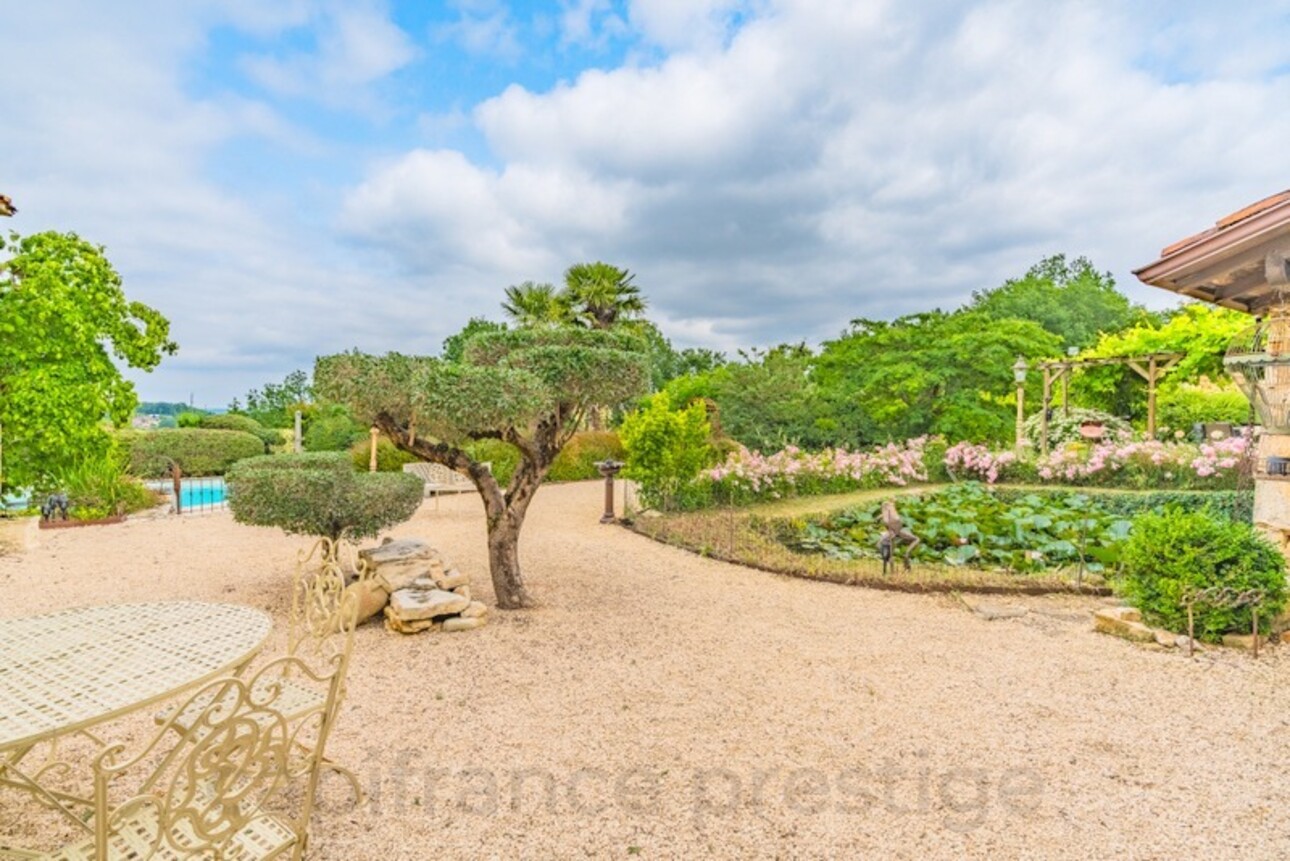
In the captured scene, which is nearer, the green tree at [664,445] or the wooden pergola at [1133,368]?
the green tree at [664,445]

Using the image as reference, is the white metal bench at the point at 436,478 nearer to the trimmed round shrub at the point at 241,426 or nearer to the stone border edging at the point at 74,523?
the stone border edging at the point at 74,523

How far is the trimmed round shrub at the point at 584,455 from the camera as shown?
559 inches

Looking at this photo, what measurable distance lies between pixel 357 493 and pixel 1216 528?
6.04 m

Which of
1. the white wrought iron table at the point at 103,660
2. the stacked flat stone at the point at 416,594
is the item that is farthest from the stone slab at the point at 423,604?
the white wrought iron table at the point at 103,660

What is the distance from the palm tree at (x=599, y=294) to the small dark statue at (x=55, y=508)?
44.0 feet

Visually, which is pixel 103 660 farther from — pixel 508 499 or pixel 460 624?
pixel 508 499

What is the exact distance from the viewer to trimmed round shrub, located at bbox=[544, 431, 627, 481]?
1419 centimetres

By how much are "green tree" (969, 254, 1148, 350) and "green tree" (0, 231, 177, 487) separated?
68.0 ft

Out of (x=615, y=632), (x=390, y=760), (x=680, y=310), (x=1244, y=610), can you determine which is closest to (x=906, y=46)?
(x=1244, y=610)

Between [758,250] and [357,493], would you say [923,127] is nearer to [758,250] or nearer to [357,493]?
[758,250]

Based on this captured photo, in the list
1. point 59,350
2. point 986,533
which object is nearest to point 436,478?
point 59,350

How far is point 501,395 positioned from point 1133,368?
1468cm

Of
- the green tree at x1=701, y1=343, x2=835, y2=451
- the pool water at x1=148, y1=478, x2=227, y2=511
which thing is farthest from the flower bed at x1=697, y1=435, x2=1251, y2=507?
the pool water at x1=148, y1=478, x2=227, y2=511

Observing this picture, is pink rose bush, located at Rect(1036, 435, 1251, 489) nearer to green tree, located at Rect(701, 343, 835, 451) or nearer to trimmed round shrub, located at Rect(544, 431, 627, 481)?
green tree, located at Rect(701, 343, 835, 451)
